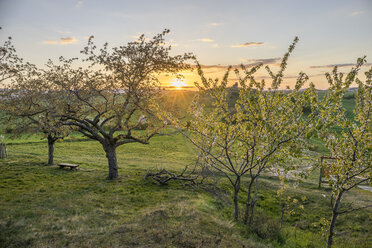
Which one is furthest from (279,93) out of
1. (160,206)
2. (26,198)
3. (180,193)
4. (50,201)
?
(26,198)

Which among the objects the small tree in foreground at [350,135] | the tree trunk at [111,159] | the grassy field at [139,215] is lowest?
the grassy field at [139,215]

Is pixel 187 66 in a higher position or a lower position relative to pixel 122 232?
higher

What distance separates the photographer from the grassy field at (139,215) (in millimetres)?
9195

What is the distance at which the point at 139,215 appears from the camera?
11945 millimetres

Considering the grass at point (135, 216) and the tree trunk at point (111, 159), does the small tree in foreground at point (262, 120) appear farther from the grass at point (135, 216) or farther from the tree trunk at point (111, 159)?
the tree trunk at point (111, 159)

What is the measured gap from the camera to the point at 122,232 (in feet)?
31.6

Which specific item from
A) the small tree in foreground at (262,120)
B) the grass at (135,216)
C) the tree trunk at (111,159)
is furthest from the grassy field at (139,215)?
the small tree in foreground at (262,120)

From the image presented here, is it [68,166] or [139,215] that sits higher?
[68,166]

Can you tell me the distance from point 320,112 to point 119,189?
13683mm

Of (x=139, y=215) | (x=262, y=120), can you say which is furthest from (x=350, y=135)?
(x=139, y=215)

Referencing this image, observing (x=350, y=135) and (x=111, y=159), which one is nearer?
(x=350, y=135)

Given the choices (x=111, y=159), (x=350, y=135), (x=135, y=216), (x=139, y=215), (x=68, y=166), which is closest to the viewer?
(x=350, y=135)

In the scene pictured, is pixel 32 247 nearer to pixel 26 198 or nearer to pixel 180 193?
pixel 26 198

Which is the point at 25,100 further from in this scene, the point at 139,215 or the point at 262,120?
the point at 262,120
